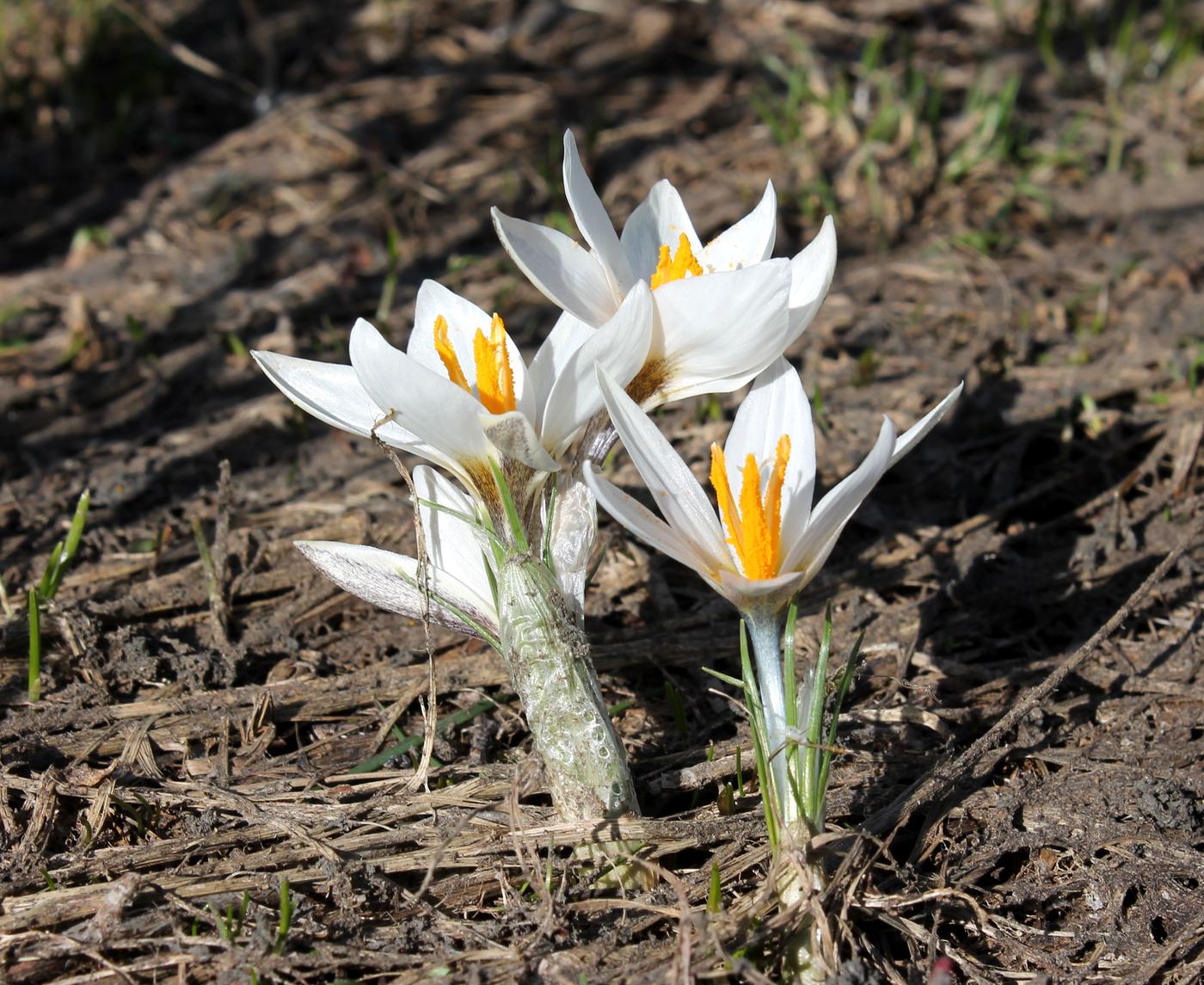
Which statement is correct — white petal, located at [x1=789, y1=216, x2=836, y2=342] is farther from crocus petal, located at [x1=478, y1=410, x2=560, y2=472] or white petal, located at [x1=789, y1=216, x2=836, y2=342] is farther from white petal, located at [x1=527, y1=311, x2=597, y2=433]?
crocus petal, located at [x1=478, y1=410, x2=560, y2=472]

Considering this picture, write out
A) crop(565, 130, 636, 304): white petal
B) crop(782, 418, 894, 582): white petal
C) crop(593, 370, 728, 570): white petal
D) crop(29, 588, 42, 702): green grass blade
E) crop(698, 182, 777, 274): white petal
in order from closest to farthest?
crop(782, 418, 894, 582): white petal
crop(593, 370, 728, 570): white petal
crop(565, 130, 636, 304): white petal
crop(698, 182, 777, 274): white petal
crop(29, 588, 42, 702): green grass blade

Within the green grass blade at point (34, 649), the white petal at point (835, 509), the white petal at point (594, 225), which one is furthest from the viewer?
the green grass blade at point (34, 649)

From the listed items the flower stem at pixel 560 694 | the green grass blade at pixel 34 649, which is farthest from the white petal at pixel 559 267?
the green grass blade at pixel 34 649

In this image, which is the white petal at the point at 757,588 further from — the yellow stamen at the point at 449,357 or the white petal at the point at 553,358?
the yellow stamen at the point at 449,357

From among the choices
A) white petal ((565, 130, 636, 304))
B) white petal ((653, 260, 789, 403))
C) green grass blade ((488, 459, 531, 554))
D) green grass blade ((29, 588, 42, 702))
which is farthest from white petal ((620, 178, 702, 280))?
green grass blade ((29, 588, 42, 702))

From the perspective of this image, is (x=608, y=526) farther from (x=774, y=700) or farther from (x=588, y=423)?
(x=774, y=700)

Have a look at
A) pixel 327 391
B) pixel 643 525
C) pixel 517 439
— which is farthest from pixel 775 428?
pixel 327 391

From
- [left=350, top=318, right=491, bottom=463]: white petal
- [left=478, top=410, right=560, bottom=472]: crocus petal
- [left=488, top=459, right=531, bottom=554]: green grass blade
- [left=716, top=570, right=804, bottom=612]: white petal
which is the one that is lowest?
[left=716, top=570, right=804, bottom=612]: white petal
